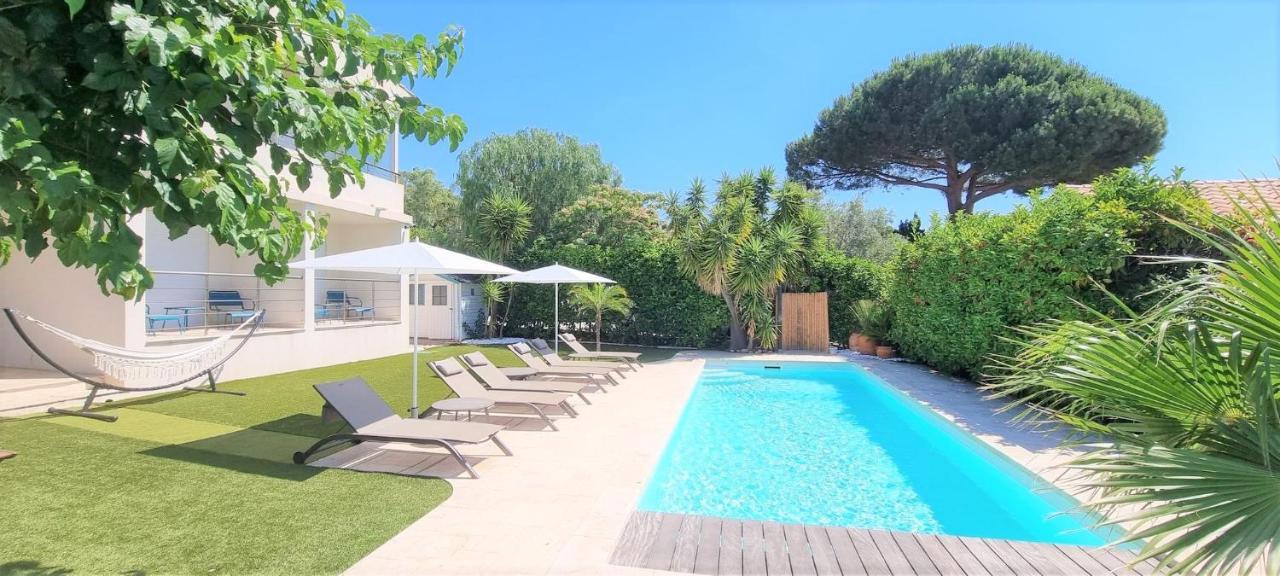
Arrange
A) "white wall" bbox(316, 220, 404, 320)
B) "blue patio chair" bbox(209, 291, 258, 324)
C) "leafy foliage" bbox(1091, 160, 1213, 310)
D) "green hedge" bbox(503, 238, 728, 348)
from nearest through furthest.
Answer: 1. "leafy foliage" bbox(1091, 160, 1213, 310)
2. "blue patio chair" bbox(209, 291, 258, 324)
3. "white wall" bbox(316, 220, 404, 320)
4. "green hedge" bbox(503, 238, 728, 348)

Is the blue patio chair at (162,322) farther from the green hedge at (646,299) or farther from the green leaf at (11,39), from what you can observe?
the green leaf at (11,39)

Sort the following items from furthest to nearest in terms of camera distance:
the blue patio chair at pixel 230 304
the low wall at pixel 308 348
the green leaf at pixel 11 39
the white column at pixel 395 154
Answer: the white column at pixel 395 154
the blue patio chair at pixel 230 304
the low wall at pixel 308 348
the green leaf at pixel 11 39

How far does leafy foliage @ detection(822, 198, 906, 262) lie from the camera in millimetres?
43844

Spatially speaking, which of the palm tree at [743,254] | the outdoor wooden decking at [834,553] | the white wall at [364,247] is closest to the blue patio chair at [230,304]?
the white wall at [364,247]

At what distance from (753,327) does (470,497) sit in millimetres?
13949

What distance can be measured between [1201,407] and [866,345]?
16410mm

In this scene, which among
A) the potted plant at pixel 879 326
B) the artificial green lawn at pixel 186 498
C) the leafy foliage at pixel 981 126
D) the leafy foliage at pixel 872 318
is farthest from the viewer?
the leafy foliage at pixel 981 126

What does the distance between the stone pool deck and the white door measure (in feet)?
43.1

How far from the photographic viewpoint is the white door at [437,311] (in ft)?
69.1

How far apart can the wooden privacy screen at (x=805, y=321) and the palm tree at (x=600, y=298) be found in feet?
16.6

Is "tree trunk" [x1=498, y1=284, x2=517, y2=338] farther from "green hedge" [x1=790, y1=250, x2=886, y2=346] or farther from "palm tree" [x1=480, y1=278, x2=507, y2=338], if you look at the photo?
"green hedge" [x1=790, y1=250, x2=886, y2=346]

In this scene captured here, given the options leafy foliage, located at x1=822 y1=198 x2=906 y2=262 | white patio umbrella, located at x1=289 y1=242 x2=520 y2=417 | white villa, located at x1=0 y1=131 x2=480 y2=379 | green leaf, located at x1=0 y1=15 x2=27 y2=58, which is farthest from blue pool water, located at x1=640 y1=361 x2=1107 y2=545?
leafy foliage, located at x1=822 y1=198 x2=906 y2=262

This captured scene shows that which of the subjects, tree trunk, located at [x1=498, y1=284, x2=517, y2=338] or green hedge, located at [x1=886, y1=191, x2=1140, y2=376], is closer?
green hedge, located at [x1=886, y1=191, x2=1140, y2=376]

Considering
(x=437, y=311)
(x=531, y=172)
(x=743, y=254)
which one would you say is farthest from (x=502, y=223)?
(x=531, y=172)
